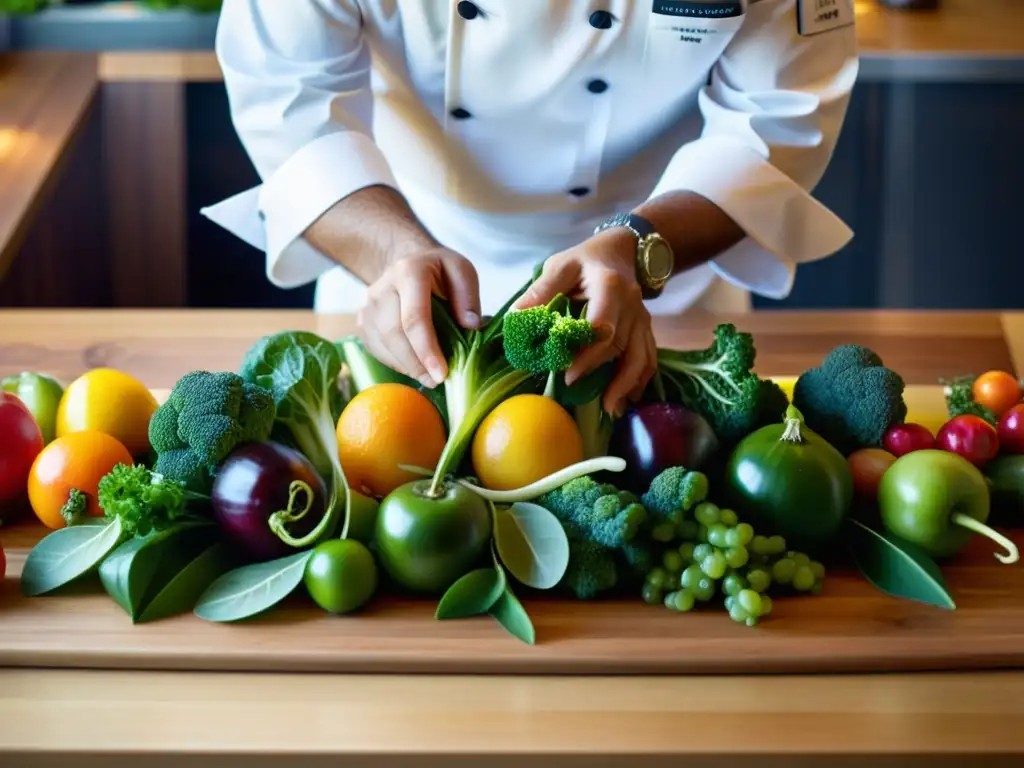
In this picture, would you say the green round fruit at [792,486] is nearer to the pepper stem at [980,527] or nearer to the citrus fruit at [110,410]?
the pepper stem at [980,527]

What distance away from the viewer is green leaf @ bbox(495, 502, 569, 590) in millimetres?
811

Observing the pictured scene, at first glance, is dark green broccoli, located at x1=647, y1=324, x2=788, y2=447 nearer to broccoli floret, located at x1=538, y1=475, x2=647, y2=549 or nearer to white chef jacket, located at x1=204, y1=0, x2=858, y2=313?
broccoli floret, located at x1=538, y1=475, x2=647, y2=549

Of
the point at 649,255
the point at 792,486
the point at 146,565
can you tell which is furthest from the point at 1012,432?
the point at 146,565

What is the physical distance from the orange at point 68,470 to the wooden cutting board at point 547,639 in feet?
0.30

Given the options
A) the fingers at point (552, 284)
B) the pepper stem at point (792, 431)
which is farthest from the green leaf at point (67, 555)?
the pepper stem at point (792, 431)

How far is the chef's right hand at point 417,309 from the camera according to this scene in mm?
971

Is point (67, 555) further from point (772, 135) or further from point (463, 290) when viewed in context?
point (772, 135)

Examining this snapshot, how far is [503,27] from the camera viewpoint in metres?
1.29

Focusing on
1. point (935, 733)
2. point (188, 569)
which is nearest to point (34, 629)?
point (188, 569)

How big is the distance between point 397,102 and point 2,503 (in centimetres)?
71

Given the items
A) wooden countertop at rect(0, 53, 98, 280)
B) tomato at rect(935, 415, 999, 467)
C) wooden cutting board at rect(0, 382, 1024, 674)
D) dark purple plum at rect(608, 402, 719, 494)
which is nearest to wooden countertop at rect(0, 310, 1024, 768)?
wooden cutting board at rect(0, 382, 1024, 674)

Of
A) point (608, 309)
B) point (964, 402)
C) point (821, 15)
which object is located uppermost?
point (821, 15)

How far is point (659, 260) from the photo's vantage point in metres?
1.15

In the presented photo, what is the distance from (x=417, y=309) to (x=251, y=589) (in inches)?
11.2
